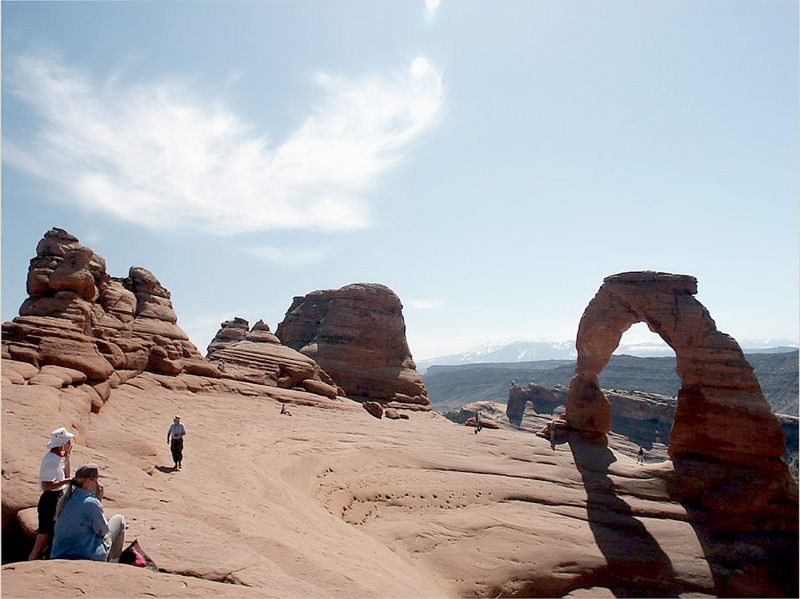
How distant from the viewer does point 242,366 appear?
2577cm

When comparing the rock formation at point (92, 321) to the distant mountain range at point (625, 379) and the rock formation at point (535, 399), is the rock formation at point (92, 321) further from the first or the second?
the rock formation at point (535, 399)

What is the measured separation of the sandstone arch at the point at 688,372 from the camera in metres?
16.5

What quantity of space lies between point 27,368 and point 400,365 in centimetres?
2701

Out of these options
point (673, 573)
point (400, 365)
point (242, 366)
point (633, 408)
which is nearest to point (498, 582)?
point (673, 573)

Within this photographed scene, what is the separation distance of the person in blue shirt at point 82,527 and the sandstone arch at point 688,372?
18596 millimetres

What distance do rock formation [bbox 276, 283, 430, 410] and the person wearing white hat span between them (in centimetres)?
2828

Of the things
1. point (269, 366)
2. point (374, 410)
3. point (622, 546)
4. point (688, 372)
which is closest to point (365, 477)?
point (622, 546)

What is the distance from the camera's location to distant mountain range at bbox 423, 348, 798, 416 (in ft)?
215

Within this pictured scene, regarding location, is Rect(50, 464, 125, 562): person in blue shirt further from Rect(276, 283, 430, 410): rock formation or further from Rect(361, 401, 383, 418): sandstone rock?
Rect(276, 283, 430, 410): rock formation

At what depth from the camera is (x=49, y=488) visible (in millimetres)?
5055

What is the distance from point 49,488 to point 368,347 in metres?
31.8

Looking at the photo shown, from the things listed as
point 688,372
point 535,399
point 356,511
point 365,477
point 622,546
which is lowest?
point 535,399

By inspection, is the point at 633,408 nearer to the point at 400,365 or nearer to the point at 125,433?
the point at 400,365

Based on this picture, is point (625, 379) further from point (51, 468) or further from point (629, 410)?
point (51, 468)
